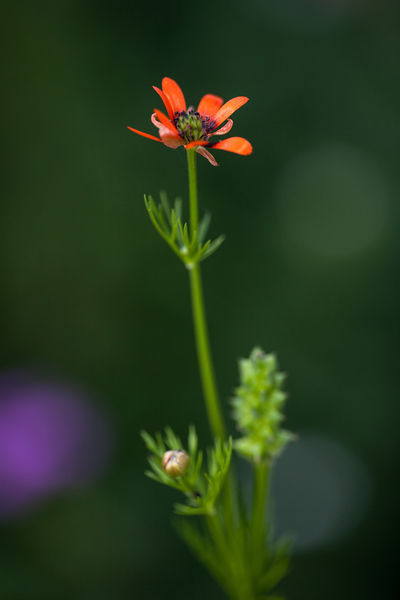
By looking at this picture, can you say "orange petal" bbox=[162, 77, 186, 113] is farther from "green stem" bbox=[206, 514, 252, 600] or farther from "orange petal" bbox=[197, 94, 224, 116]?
"green stem" bbox=[206, 514, 252, 600]

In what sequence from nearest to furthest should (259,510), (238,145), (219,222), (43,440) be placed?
(238,145), (259,510), (43,440), (219,222)

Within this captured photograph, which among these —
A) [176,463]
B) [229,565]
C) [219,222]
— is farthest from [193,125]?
[219,222]

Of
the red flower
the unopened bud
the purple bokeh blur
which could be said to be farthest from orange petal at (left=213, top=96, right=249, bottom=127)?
the purple bokeh blur

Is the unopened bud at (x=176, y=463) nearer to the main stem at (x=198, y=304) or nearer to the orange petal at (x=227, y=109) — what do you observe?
the main stem at (x=198, y=304)

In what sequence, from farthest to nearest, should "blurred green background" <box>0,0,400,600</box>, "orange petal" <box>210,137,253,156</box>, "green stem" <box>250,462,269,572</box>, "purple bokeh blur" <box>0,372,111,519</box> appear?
"blurred green background" <box>0,0,400,600</box> < "purple bokeh blur" <box>0,372,111,519</box> < "green stem" <box>250,462,269,572</box> < "orange petal" <box>210,137,253,156</box>

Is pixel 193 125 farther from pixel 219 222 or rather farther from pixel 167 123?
pixel 219 222

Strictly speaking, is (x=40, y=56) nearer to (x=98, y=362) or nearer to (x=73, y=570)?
(x=98, y=362)
